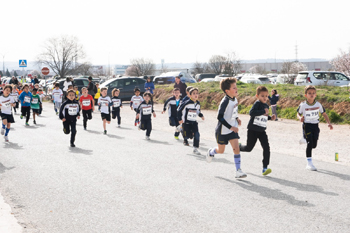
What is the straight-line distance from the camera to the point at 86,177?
25.1 feet

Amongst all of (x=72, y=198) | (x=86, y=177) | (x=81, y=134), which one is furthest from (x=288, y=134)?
(x=72, y=198)

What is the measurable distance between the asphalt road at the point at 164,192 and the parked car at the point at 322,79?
15.1 m

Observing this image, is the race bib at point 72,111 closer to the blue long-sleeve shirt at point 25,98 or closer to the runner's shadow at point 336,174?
the blue long-sleeve shirt at point 25,98

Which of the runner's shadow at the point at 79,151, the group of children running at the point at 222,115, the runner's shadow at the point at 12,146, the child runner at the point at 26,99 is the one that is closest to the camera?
the group of children running at the point at 222,115

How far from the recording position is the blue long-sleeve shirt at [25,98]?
16984mm

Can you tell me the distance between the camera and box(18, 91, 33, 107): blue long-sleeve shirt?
17.0 metres

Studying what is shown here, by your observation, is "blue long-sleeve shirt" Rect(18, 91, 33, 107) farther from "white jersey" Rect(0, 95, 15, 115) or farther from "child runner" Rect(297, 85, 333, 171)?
"child runner" Rect(297, 85, 333, 171)

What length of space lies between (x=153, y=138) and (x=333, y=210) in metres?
8.21

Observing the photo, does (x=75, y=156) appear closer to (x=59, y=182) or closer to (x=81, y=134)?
(x=59, y=182)

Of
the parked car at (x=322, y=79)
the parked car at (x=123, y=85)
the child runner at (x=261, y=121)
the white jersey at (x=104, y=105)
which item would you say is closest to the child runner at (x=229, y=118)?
the child runner at (x=261, y=121)

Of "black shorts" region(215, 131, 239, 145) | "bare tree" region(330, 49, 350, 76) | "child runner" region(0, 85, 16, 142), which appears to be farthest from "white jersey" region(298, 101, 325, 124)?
"bare tree" region(330, 49, 350, 76)

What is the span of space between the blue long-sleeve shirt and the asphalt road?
6.38m

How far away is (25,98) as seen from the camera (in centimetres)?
1716

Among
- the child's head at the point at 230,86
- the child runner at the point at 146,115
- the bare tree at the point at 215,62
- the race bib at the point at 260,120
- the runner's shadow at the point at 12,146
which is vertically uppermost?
the bare tree at the point at 215,62
